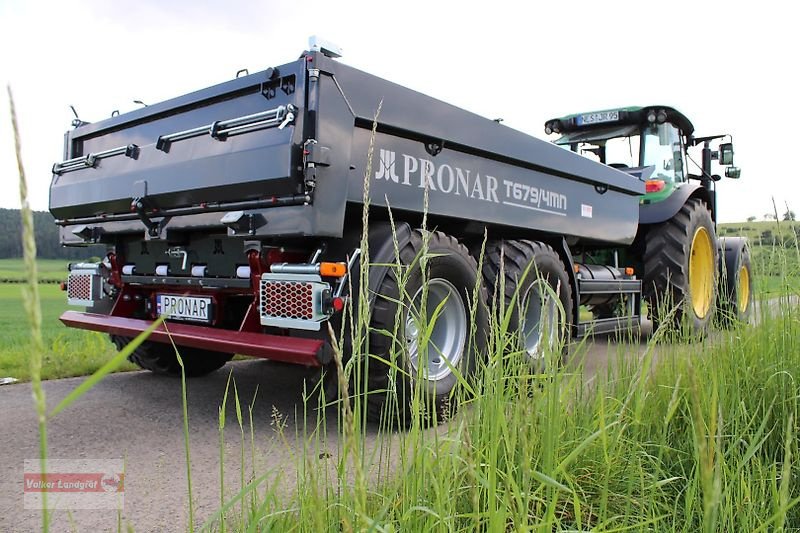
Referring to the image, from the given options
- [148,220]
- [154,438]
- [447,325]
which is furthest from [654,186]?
[154,438]

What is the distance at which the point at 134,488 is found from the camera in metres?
2.28

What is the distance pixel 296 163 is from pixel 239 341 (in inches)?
36.9

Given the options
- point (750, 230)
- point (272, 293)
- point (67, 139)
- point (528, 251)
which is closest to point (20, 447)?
point (272, 293)

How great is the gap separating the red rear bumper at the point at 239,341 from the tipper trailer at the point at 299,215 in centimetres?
1

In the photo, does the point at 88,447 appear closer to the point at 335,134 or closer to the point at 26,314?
the point at 335,134

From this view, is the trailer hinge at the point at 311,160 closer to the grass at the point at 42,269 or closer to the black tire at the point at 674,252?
the grass at the point at 42,269

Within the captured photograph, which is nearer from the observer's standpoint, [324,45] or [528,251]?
[324,45]

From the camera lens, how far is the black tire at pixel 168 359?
4270mm

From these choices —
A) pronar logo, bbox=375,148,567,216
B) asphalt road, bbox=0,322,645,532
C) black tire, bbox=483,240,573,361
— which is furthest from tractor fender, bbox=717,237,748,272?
asphalt road, bbox=0,322,645,532

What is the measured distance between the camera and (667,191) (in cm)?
664

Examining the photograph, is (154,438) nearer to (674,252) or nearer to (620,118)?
(674,252)

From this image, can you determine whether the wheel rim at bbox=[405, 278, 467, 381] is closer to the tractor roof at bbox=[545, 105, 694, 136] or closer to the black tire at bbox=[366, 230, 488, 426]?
the black tire at bbox=[366, 230, 488, 426]

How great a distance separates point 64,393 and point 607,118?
6.00 m

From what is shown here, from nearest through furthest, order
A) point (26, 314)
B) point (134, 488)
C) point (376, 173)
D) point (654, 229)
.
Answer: point (26, 314)
point (134, 488)
point (376, 173)
point (654, 229)
